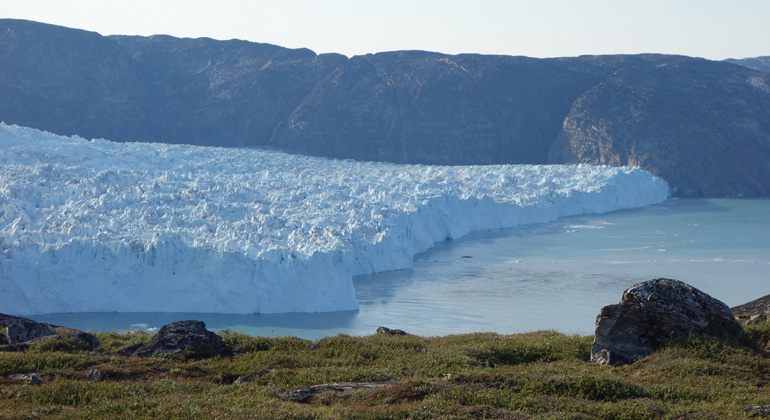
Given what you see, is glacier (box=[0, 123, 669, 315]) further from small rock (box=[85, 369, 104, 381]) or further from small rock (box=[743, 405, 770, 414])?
small rock (box=[743, 405, 770, 414])

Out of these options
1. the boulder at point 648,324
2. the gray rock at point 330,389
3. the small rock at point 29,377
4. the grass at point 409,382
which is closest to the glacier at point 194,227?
the grass at point 409,382

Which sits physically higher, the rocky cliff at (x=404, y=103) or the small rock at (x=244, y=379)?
the rocky cliff at (x=404, y=103)

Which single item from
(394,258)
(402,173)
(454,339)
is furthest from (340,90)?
(454,339)

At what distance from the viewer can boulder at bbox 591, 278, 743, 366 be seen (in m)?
8.04

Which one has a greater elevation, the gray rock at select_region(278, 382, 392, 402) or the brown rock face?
the brown rock face

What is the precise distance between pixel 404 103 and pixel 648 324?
83.9 meters

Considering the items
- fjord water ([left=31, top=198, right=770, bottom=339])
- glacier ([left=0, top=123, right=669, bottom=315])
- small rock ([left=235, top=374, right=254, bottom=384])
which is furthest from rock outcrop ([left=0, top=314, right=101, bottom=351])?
glacier ([left=0, top=123, right=669, bottom=315])

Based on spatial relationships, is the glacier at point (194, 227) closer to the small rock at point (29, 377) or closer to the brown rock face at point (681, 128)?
the small rock at point (29, 377)

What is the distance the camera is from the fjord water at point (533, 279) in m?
21.7

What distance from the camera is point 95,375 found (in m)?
7.52

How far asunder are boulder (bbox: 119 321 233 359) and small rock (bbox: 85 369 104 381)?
1.00m

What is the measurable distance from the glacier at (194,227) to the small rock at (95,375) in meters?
14.9

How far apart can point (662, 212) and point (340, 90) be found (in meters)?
46.4

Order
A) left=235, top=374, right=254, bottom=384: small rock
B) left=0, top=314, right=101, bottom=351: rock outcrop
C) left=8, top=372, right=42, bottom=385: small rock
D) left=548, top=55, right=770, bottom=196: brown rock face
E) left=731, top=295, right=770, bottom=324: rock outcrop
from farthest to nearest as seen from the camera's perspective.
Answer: left=548, top=55, right=770, bottom=196: brown rock face → left=731, top=295, right=770, bottom=324: rock outcrop → left=0, top=314, right=101, bottom=351: rock outcrop → left=235, top=374, right=254, bottom=384: small rock → left=8, top=372, right=42, bottom=385: small rock
